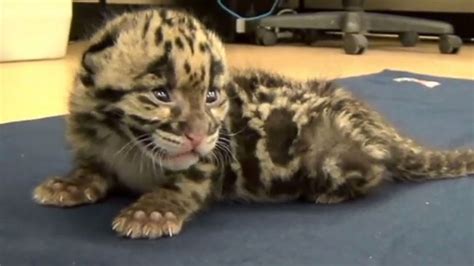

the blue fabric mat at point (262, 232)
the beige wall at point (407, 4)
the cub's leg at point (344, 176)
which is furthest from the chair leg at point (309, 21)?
the cub's leg at point (344, 176)

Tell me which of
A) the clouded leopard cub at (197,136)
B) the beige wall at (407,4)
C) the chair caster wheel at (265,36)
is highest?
the clouded leopard cub at (197,136)

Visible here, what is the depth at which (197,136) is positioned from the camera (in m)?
1.21

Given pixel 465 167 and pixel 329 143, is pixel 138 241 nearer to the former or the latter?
pixel 329 143

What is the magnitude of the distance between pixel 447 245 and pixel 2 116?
139cm

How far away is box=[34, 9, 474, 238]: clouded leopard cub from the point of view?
1.22 metres

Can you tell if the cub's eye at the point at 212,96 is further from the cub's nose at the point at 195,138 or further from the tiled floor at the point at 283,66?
the tiled floor at the point at 283,66

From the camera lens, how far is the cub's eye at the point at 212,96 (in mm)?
1268

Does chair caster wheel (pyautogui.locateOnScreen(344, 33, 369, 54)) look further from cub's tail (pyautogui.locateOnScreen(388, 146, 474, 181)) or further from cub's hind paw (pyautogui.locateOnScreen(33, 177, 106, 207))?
cub's hind paw (pyautogui.locateOnScreen(33, 177, 106, 207))

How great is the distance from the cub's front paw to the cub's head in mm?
78

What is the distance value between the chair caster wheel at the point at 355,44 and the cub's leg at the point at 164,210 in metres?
2.93

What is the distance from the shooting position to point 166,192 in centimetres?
129

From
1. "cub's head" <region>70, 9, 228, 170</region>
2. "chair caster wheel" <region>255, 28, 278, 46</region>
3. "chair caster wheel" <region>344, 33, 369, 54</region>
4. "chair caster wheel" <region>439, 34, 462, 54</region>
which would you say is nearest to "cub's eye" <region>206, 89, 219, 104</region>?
"cub's head" <region>70, 9, 228, 170</region>

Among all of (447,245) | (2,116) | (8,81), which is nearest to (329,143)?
(447,245)

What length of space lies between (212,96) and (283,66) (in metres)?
2.14
